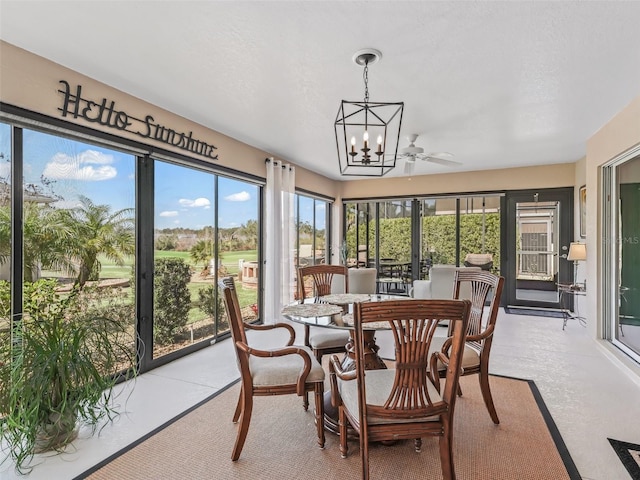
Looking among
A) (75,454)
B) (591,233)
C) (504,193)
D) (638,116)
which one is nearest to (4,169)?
(75,454)

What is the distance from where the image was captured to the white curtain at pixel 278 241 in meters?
5.13

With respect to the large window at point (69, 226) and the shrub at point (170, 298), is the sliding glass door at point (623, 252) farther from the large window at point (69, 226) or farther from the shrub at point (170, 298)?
the large window at point (69, 226)

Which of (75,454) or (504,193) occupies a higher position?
(504,193)

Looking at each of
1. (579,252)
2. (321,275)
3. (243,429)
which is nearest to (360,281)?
(321,275)

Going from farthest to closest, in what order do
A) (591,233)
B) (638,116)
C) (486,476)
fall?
(591,233) → (638,116) → (486,476)

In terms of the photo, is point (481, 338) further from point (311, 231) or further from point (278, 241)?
point (311, 231)

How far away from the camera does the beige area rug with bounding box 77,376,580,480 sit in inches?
77.1

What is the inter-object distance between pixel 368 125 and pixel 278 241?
2.46 m

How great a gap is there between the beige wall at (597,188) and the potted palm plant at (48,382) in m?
5.08

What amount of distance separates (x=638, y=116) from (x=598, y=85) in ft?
2.17

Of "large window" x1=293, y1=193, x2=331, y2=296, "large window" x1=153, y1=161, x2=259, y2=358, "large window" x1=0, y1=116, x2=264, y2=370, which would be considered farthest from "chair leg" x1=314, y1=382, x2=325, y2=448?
"large window" x1=293, y1=193, x2=331, y2=296

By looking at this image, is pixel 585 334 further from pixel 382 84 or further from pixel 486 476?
pixel 382 84

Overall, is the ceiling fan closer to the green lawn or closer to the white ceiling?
the white ceiling

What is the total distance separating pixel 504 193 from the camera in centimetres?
666
